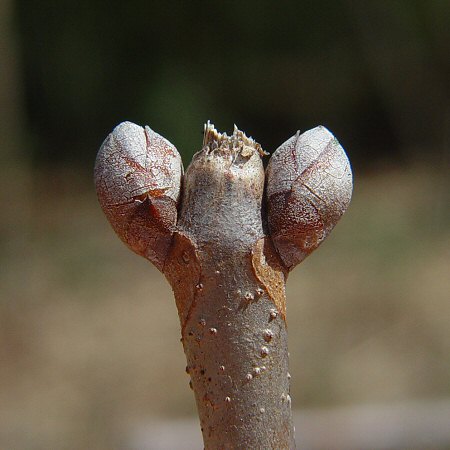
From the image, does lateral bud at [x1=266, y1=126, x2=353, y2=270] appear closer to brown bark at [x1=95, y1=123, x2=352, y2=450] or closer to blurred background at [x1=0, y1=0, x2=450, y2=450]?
brown bark at [x1=95, y1=123, x2=352, y2=450]

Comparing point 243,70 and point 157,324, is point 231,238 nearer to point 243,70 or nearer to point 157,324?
point 157,324

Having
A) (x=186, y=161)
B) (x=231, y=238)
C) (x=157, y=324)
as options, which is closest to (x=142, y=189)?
(x=231, y=238)

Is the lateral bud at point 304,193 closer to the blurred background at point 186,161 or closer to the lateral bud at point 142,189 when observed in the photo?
the lateral bud at point 142,189

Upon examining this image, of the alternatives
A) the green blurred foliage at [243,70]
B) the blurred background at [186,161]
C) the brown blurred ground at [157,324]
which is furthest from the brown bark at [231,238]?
the green blurred foliage at [243,70]

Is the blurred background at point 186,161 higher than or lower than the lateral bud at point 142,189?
higher

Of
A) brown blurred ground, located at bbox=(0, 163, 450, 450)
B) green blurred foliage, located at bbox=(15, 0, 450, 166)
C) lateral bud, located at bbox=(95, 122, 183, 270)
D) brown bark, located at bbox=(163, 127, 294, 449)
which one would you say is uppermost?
green blurred foliage, located at bbox=(15, 0, 450, 166)

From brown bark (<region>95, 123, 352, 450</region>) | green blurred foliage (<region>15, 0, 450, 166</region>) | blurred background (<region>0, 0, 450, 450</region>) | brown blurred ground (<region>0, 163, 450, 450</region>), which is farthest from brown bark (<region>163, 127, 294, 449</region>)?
green blurred foliage (<region>15, 0, 450, 166</region>)
